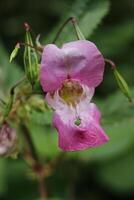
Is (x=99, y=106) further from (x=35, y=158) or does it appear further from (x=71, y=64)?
(x=71, y=64)

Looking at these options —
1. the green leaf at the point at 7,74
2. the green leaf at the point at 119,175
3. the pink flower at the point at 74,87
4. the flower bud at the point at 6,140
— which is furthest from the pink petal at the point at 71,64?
the green leaf at the point at 119,175

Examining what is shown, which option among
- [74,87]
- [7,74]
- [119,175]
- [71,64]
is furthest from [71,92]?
[119,175]

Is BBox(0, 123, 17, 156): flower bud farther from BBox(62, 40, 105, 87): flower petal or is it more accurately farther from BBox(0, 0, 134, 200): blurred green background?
BBox(62, 40, 105, 87): flower petal

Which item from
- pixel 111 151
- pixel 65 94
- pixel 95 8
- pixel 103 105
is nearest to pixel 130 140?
pixel 111 151

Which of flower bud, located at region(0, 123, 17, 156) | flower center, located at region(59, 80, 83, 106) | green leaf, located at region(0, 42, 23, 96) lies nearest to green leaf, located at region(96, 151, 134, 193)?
green leaf, located at region(0, 42, 23, 96)

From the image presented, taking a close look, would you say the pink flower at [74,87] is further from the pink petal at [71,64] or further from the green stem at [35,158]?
the green stem at [35,158]

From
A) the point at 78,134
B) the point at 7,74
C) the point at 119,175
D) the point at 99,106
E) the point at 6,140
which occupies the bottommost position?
the point at 119,175
